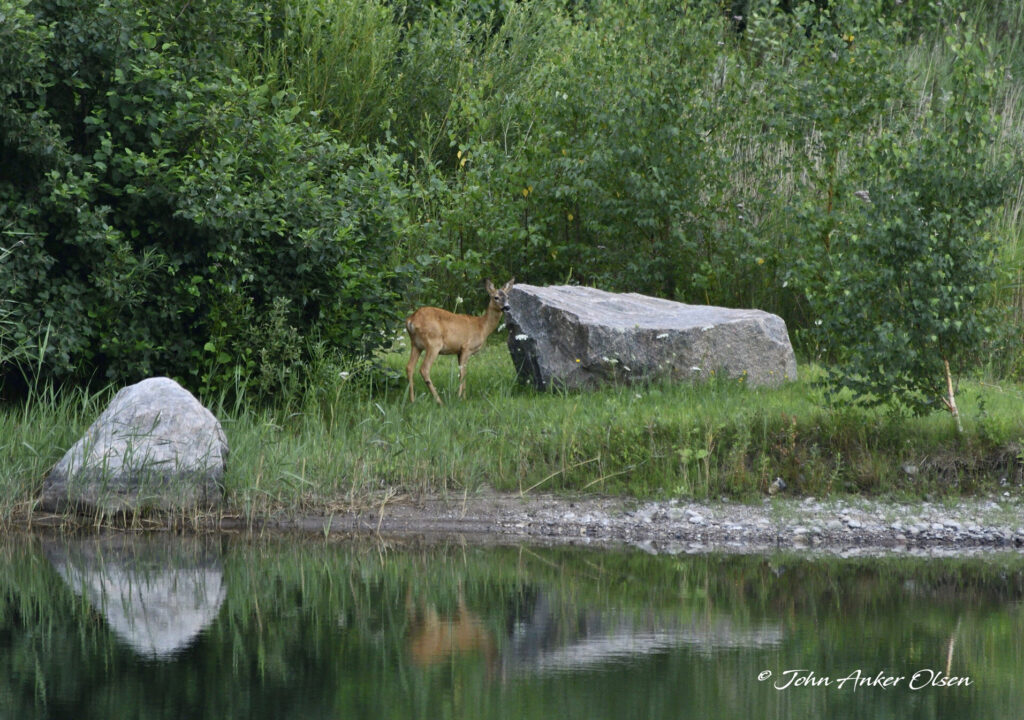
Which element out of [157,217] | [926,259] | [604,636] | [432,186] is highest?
[432,186]

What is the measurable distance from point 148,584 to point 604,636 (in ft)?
10.3

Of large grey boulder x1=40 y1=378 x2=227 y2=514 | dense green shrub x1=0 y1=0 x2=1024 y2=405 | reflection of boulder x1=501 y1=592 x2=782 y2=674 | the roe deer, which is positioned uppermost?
dense green shrub x1=0 y1=0 x2=1024 y2=405

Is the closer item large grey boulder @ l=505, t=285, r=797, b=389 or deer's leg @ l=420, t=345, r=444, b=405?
large grey boulder @ l=505, t=285, r=797, b=389

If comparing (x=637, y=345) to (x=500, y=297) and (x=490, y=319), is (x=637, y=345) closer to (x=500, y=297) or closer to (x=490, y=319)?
(x=500, y=297)

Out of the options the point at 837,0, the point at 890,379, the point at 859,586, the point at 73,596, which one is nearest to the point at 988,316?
the point at 890,379

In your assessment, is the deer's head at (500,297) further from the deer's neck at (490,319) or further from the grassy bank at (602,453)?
the grassy bank at (602,453)

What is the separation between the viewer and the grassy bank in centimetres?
1134

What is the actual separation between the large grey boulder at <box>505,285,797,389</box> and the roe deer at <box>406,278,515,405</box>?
435 mm

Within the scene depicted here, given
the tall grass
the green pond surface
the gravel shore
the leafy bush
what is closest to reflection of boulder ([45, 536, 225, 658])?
the green pond surface

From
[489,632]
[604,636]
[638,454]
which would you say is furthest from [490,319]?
[604,636]

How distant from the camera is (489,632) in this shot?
27.1ft

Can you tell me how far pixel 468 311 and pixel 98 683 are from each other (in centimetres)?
1064

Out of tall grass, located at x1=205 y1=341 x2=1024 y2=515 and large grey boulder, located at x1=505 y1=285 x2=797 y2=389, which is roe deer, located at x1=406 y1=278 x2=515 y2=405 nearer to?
large grey boulder, located at x1=505 y1=285 x2=797 y2=389

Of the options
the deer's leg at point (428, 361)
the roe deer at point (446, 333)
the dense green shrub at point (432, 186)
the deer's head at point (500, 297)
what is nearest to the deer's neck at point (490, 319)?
the roe deer at point (446, 333)
